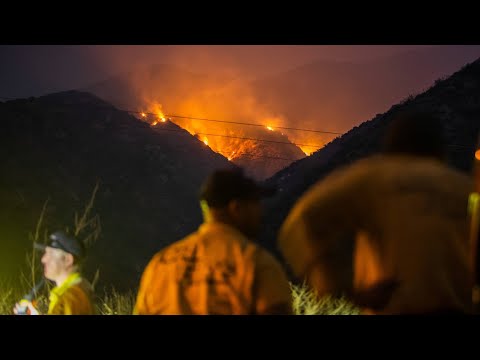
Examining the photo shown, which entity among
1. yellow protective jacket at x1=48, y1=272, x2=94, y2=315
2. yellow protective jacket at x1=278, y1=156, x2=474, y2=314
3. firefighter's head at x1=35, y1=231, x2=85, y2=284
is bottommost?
yellow protective jacket at x1=48, y1=272, x2=94, y2=315

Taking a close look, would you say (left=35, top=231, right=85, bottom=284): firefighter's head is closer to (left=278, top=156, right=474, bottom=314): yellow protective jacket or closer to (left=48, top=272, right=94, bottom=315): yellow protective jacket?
(left=48, top=272, right=94, bottom=315): yellow protective jacket

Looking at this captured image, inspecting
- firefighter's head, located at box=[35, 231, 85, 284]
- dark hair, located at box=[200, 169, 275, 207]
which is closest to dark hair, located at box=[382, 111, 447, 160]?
dark hair, located at box=[200, 169, 275, 207]

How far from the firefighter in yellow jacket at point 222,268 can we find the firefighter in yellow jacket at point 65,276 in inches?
34.3

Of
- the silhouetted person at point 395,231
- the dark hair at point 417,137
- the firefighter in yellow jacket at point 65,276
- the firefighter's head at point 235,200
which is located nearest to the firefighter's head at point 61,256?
the firefighter in yellow jacket at point 65,276

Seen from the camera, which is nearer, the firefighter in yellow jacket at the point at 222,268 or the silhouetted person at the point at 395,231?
the silhouetted person at the point at 395,231

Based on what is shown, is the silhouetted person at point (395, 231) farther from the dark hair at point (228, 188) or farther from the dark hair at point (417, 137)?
the dark hair at point (228, 188)

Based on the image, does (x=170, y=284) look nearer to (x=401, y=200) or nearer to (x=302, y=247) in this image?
(x=302, y=247)

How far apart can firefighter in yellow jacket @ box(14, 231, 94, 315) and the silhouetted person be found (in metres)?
1.85

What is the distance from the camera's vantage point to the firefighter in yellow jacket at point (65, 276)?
3807mm

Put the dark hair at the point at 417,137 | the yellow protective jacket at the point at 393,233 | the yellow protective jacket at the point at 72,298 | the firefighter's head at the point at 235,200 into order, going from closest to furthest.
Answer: the yellow protective jacket at the point at 393,233 → the dark hair at the point at 417,137 → the firefighter's head at the point at 235,200 → the yellow protective jacket at the point at 72,298

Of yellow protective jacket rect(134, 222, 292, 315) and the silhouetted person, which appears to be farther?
yellow protective jacket rect(134, 222, 292, 315)

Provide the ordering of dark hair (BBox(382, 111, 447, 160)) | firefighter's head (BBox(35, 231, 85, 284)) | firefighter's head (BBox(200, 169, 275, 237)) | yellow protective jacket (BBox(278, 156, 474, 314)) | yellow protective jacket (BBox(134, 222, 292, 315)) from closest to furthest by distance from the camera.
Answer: yellow protective jacket (BBox(278, 156, 474, 314))
dark hair (BBox(382, 111, 447, 160))
yellow protective jacket (BBox(134, 222, 292, 315))
firefighter's head (BBox(200, 169, 275, 237))
firefighter's head (BBox(35, 231, 85, 284))

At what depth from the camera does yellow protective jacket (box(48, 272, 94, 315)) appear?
148 inches

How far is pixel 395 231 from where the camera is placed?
238 centimetres
